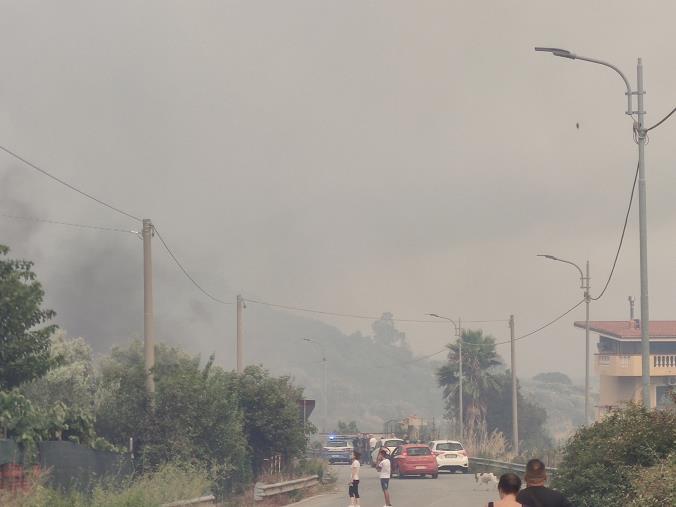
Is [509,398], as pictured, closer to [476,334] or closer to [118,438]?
[476,334]

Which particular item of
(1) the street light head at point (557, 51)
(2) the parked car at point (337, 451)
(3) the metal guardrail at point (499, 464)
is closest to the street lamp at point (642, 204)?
(1) the street light head at point (557, 51)

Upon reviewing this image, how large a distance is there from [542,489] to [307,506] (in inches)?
923

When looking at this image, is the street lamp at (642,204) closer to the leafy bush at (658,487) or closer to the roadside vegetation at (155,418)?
the leafy bush at (658,487)

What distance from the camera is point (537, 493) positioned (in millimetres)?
11984

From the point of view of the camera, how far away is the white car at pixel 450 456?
191 ft

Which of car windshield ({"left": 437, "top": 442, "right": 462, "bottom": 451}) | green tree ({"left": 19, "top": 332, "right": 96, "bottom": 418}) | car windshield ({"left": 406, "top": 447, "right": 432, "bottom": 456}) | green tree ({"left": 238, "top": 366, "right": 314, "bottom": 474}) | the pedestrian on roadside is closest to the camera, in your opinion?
the pedestrian on roadside

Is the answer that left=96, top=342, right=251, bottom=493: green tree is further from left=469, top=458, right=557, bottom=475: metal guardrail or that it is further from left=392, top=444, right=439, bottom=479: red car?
left=392, top=444, right=439, bottom=479: red car

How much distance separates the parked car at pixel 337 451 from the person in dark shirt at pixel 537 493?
6648cm

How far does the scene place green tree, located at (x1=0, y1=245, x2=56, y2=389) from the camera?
2781cm

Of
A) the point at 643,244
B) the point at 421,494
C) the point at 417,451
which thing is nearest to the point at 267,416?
the point at 421,494

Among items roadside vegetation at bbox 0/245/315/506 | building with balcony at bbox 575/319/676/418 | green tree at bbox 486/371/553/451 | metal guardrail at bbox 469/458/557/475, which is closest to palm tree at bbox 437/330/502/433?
green tree at bbox 486/371/553/451

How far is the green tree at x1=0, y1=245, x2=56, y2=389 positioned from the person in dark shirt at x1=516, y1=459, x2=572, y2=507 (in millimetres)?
18175

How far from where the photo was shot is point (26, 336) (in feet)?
92.7

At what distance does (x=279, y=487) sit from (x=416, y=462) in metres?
17.8
